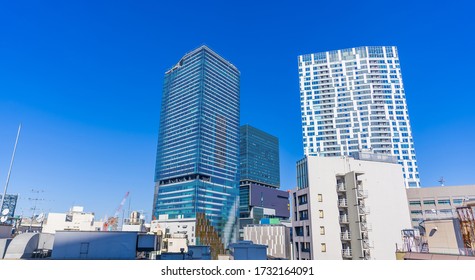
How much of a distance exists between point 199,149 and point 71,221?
87.8 metres

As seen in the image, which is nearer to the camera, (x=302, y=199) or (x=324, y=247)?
(x=324, y=247)

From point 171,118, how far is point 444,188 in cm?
15190

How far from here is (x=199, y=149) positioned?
16100cm

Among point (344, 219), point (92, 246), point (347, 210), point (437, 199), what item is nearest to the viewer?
point (92, 246)

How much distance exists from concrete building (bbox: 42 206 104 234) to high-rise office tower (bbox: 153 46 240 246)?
63.1 m

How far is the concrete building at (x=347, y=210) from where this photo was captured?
37.5 m

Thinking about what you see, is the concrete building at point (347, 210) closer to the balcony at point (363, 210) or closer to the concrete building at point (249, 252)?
the balcony at point (363, 210)

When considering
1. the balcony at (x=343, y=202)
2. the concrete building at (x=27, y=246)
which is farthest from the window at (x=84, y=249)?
the balcony at (x=343, y=202)

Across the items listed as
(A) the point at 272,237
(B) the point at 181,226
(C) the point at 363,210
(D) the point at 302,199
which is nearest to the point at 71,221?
(A) the point at 272,237

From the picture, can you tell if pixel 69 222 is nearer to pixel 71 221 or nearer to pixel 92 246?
pixel 71 221

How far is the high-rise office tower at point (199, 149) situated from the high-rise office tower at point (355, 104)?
5564 cm

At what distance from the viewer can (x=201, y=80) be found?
6826 inches
